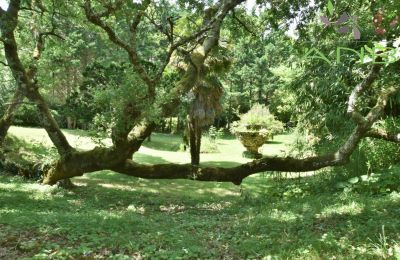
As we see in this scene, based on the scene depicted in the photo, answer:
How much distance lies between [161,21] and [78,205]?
444cm

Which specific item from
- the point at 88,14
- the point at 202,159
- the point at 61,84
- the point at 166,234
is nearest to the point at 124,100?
the point at 88,14

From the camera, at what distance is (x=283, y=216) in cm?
644

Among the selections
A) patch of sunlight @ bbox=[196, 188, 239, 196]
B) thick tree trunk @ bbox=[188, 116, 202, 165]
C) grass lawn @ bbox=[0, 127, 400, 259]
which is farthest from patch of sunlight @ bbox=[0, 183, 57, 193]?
thick tree trunk @ bbox=[188, 116, 202, 165]

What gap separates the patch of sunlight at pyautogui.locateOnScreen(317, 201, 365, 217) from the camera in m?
6.17

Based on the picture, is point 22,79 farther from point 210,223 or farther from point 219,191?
point 219,191

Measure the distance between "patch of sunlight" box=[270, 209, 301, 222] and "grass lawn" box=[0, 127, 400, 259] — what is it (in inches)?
0.7

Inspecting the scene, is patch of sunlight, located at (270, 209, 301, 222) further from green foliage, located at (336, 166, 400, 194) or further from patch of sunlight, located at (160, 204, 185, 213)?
patch of sunlight, located at (160, 204, 185, 213)

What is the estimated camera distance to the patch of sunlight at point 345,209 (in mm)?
6172

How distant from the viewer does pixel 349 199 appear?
697 centimetres

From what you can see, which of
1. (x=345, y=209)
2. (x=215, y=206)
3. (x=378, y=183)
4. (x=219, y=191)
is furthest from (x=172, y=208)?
(x=378, y=183)

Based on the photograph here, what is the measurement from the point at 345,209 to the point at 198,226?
99.1 inches

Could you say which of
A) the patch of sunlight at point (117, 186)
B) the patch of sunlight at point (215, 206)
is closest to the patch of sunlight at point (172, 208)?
the patch of sunlight at point (215, 206)

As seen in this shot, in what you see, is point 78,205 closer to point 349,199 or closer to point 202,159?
point 349,199

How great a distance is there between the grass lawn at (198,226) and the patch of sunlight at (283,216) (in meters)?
0.02
